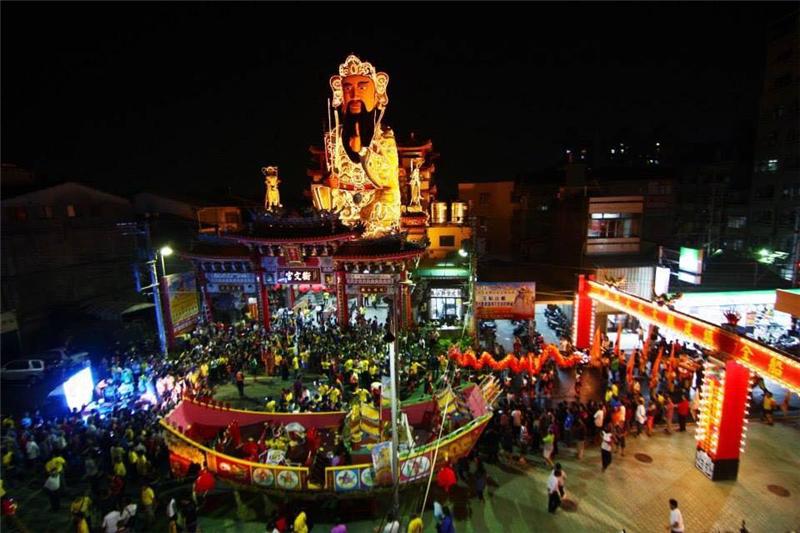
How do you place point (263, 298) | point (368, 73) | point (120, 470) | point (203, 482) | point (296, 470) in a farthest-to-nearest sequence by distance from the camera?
point (368, 73), point (263, 298), point (120, 470), point (203, 482), point (296, 470)

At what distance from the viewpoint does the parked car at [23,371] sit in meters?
21.2

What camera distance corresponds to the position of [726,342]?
1267 centimetres

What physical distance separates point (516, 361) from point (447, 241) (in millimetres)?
16973

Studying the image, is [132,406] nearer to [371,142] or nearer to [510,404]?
[510,404]

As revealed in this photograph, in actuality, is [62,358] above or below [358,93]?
below

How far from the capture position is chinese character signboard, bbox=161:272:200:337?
22.5 m

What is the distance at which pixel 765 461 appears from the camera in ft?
44.7

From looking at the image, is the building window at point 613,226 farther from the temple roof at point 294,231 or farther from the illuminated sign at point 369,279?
the temple roof at point 294,231

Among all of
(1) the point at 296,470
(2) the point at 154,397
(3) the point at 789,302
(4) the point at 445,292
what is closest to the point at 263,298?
(2) the point at 154,397

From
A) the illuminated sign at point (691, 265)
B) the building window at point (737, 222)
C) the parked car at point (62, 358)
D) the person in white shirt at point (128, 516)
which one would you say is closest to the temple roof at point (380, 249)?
the person in white shirt at point (128, 516)

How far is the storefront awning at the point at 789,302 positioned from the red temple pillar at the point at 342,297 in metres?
19.2

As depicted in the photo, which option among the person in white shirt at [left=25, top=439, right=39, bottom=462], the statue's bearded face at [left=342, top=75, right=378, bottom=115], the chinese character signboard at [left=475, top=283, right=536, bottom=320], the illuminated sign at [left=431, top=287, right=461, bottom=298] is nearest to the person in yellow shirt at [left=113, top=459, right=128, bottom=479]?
the person in white shirt at [left=25, top=439, right=39, bottom=462]

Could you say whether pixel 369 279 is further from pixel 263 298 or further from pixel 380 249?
pixel 263 298

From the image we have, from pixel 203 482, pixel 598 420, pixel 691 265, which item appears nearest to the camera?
pixel 203 482
